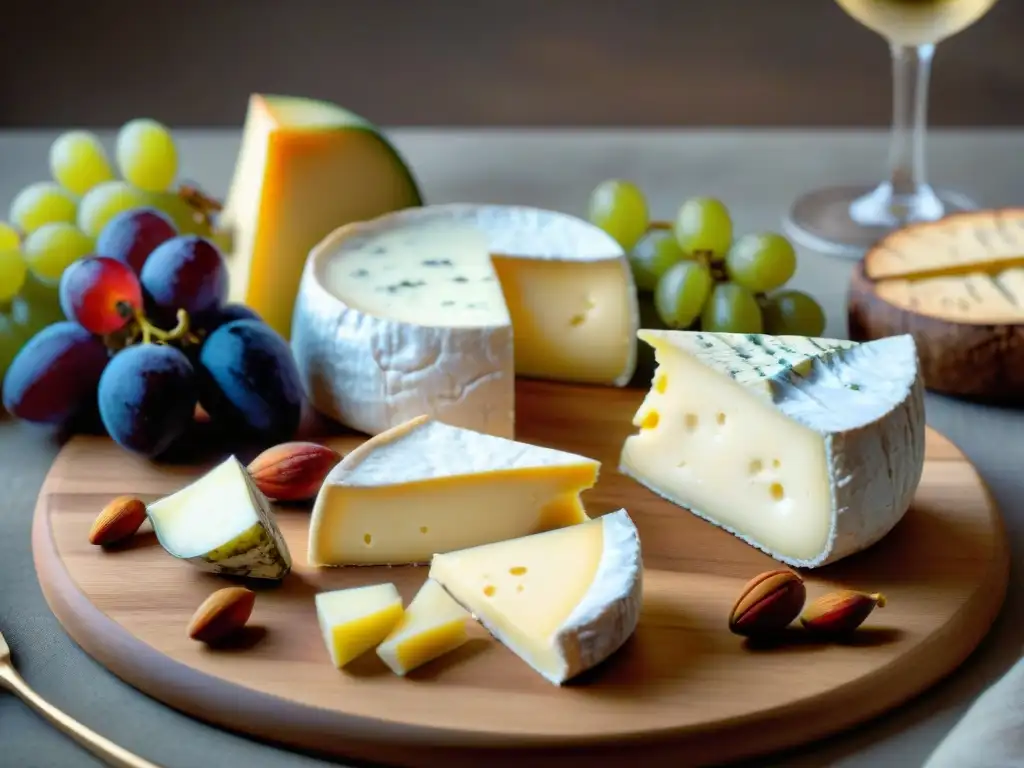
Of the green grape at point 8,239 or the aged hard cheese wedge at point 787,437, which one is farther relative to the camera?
the green grape at point 8,239

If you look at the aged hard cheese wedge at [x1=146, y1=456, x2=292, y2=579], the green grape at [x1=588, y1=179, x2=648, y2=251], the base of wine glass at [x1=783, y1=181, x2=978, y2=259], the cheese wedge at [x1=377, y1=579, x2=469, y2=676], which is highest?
the green grape at [x1=588, y1=179, x2=648, y2=251]

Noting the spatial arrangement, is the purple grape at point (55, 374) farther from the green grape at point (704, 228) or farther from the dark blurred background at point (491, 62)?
the dark blurred background at point (491, 62)

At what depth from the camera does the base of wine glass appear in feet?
7.24

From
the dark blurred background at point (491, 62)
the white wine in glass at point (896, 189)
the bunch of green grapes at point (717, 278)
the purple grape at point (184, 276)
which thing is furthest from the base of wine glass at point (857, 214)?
the purple grape at point (184, 276)

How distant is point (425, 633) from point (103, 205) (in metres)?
0.90

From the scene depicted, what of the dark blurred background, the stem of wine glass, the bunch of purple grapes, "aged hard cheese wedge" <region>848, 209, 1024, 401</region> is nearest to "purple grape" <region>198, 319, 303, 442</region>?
the bunch of purple grapes

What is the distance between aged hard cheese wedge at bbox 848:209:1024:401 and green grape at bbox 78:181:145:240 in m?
1.00

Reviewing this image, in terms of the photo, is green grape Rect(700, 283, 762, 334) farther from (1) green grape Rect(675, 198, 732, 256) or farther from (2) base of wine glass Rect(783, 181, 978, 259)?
(2) base of wine glass Rect(783, 181, 978, 259)

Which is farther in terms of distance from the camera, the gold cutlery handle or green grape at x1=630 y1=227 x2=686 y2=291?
green grape at x1=630 y1=227 x2=686 y2=291

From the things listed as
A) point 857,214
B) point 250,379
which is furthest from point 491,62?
point 250,379

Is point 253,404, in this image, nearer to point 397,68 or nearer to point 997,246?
point 997,246

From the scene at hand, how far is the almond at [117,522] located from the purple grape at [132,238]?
0.38 m

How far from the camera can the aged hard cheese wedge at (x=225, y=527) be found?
1322 mm

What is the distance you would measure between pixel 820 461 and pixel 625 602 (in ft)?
0.87
